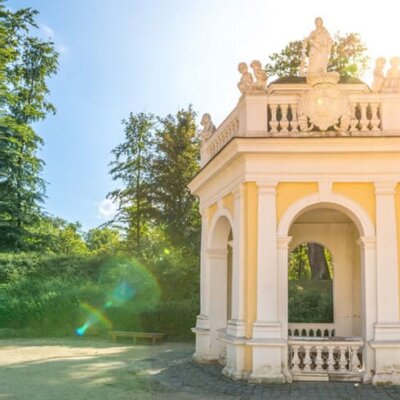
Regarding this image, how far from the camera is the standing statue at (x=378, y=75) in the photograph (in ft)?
33.3

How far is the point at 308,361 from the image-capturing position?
380 inches

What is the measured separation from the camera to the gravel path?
8664mm

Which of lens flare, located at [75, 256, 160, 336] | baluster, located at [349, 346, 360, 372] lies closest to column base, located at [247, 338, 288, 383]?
baluster, located at [349, 346, 360, 372]

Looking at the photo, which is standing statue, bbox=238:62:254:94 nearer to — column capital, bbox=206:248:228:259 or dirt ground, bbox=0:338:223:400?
column capital, bbox=206:248:228:259

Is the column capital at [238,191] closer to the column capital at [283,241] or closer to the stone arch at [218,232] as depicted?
the column capital at [283,241]

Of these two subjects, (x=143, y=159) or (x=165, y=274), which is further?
(x=143, y=159)

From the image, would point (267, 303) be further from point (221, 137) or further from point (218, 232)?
point (221, 137)

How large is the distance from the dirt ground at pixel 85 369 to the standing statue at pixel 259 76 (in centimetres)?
548

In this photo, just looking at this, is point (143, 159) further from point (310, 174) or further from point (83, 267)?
point (310, 174)

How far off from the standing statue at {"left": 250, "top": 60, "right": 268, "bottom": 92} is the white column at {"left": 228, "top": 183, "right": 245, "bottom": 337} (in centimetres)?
182

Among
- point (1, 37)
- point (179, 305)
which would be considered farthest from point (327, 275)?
point (1, 37)

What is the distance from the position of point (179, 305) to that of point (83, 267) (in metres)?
7.46

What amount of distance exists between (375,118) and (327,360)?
14.3 ft

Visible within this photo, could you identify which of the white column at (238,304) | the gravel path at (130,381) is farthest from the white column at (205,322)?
the white column at (238,304)
